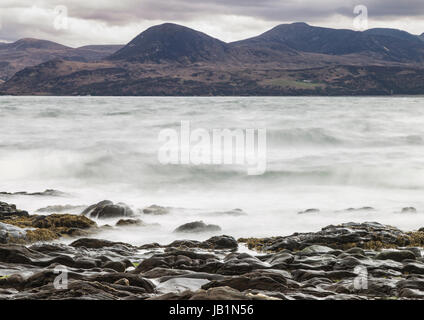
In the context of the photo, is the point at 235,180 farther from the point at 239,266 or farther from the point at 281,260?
the point at 239,266

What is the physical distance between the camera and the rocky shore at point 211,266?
6812 mm

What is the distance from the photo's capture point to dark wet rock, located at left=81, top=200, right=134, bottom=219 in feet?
51.4

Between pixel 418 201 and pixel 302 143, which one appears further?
pixel 302 143

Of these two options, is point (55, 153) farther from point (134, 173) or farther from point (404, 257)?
point (404, 257)

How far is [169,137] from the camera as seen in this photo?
43250mm

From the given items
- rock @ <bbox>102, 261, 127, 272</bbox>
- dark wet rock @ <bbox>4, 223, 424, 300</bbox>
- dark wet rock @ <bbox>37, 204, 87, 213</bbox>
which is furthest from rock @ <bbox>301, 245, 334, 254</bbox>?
dark wet rock @ <bbox>37, 204, 87, 213</bbox>

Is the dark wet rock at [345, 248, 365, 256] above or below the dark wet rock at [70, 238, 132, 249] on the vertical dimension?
above

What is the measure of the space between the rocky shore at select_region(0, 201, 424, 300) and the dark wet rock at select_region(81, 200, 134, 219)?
45.7 inches

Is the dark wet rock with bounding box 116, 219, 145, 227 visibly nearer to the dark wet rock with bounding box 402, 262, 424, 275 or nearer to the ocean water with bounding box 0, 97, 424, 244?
the ocean water with bounding box 0, 97, 424, 244

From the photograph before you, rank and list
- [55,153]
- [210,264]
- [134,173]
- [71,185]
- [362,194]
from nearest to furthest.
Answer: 1. [210,264]
2. [362,194]
3. [71,185]
4. [134,173]
5. [55,153]
